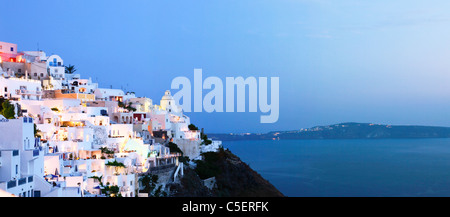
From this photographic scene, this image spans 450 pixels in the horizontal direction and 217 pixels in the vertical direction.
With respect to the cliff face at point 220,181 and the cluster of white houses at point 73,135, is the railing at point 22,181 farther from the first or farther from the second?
the cliff face at point 220,181

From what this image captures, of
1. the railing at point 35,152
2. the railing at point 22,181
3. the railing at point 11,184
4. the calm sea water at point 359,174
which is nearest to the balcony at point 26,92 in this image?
the railing at point 35,152

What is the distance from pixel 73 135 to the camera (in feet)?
65.9

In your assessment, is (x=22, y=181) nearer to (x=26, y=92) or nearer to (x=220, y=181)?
(x=26, y=92)

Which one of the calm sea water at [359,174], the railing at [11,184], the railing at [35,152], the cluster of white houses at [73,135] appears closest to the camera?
the railing at [11,184]

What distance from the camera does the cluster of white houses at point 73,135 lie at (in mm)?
12055

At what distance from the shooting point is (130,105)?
3072 cm

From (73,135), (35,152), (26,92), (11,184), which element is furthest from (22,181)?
(26,92)

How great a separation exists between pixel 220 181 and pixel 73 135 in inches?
445

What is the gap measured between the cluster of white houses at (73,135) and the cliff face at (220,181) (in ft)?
3.78

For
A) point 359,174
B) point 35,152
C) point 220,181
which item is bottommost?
point 359,174

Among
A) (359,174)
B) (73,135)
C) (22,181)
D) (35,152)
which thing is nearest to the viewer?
(22,181)

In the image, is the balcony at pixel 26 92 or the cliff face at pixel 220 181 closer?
the cliff face at pixel 220 181
